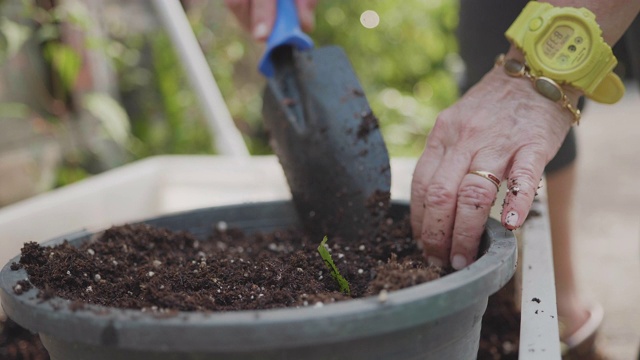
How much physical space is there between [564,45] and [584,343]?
2.65 feet

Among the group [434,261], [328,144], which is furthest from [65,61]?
[434,261]

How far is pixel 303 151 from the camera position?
1.12 metres

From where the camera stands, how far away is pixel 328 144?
109 centimetres

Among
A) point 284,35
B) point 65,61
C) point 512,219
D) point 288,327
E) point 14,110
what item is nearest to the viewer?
point 288,327

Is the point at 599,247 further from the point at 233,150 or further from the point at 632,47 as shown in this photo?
the point at 233,150

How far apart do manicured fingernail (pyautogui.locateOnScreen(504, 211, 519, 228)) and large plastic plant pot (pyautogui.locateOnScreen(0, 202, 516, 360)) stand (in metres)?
0.09

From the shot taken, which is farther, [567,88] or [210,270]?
[567,88]

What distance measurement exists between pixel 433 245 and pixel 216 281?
12.2 inches

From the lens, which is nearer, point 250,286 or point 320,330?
point 320,330

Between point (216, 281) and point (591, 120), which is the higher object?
point (216, 281)

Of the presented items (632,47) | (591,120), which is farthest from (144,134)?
(591,120)

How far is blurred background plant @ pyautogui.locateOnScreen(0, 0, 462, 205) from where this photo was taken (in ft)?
7.36

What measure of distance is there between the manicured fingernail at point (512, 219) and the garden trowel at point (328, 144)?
261mm

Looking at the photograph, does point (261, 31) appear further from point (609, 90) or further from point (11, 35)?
point (11, 35)
